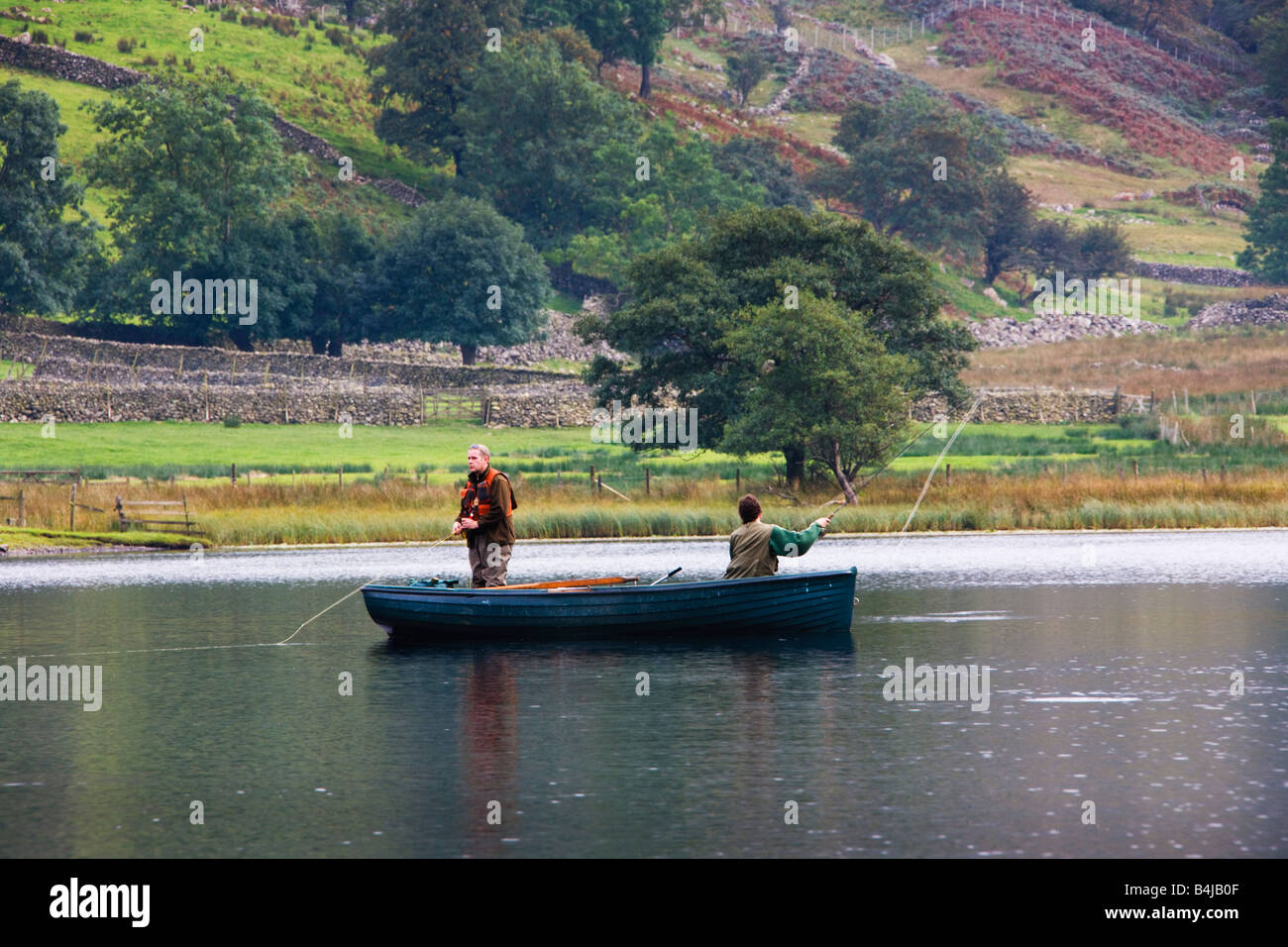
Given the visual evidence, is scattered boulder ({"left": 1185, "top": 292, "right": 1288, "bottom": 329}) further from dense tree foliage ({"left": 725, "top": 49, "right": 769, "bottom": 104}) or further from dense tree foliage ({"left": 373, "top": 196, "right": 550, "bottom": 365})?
dense tree foliage ({"left": 725, "top": 49, "right": 769, "bottom": 104})

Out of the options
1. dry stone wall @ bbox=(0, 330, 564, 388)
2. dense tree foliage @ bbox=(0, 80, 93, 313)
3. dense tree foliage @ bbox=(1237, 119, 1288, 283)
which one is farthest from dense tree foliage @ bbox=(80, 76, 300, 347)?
dense tree foliage @ bbox=(1237, 119, 1288, 283)

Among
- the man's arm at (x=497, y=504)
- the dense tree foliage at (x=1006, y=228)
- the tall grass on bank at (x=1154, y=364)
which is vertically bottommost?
the man's arm at (x=497, y=504)

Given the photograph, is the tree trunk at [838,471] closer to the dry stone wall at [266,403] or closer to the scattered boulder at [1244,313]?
the dry stone wall at [266,403]

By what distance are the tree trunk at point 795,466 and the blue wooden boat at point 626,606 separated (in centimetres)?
3130

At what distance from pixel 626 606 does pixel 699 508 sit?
25731 millimetres

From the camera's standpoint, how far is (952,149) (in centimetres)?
15088

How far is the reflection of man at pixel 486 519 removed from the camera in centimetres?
2538

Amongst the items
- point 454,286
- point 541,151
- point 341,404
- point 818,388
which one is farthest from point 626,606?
point 541,151

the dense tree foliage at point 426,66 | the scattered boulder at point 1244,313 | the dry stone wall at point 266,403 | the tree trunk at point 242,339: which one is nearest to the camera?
the dry stone wall at point 266,403

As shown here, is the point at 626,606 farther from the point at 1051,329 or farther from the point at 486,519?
the point at 1051,329

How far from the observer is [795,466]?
58156 millimetres

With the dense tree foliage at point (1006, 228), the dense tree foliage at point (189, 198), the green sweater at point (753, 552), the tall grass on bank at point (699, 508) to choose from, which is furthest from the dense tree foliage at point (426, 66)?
the green sweater at point (753, 552)
